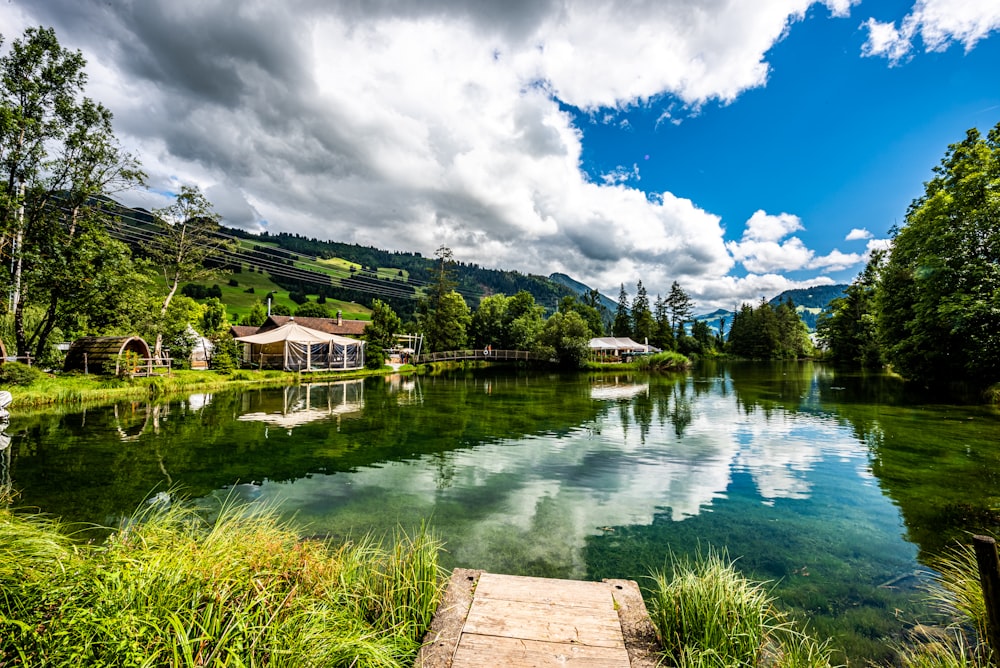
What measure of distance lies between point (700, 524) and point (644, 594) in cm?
239

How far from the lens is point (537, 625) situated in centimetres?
306

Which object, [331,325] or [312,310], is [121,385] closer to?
[331,325]

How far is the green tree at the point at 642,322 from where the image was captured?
63562mm

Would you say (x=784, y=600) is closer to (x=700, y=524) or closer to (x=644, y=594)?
(x=644, y=594)

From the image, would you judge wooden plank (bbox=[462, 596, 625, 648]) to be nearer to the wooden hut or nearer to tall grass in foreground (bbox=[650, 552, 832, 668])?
tall grass in foreground (bbox=[650, 552, 832, 668])

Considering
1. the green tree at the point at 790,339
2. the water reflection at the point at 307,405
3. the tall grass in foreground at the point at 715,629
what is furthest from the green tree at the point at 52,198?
the green tree at the point at 790,339

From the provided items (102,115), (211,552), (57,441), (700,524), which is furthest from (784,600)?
(102,115)

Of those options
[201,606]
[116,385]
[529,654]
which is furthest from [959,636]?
[116,385]

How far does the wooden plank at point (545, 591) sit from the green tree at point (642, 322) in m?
60.0

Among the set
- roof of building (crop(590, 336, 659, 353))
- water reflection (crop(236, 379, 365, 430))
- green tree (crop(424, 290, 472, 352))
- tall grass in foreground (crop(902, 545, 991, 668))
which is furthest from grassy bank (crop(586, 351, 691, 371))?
tall grass in foreground (crop(902, 545, 991, 668))

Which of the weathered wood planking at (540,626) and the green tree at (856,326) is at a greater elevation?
the green tree at (856,326)

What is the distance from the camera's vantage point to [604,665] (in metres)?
2.67

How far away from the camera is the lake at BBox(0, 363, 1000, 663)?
5078 mm

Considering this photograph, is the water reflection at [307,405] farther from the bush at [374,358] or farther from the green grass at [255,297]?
the green grass at [255,297]
